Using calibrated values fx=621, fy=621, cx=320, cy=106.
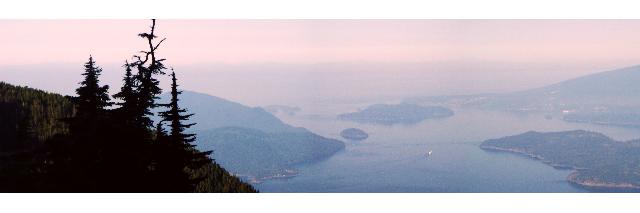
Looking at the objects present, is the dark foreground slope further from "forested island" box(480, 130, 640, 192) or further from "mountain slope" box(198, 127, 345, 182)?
"forested island" box(480, 130, 640, 192)

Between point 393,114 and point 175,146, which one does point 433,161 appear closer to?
point 393,114

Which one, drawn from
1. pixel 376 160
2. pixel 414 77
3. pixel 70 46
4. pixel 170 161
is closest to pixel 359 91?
pixel 414 77

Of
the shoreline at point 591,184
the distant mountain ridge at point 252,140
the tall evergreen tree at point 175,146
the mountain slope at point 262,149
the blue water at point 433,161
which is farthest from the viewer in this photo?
the distant mountain ridge at point 252,140

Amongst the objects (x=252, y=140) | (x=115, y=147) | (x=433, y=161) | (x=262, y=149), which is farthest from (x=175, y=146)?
(x=252, y=140)

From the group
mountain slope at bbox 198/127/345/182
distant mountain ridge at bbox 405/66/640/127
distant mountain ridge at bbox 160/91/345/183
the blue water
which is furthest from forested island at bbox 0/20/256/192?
distant mountain ridge at bbox 405/66/640/127

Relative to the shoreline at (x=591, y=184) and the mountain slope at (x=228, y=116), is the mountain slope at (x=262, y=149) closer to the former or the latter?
the mountain slope at (x=228, y=116)

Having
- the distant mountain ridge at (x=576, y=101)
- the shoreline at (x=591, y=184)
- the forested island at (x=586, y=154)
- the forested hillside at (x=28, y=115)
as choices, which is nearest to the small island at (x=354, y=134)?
the distant mountain ridge at (x=576, y=101)
